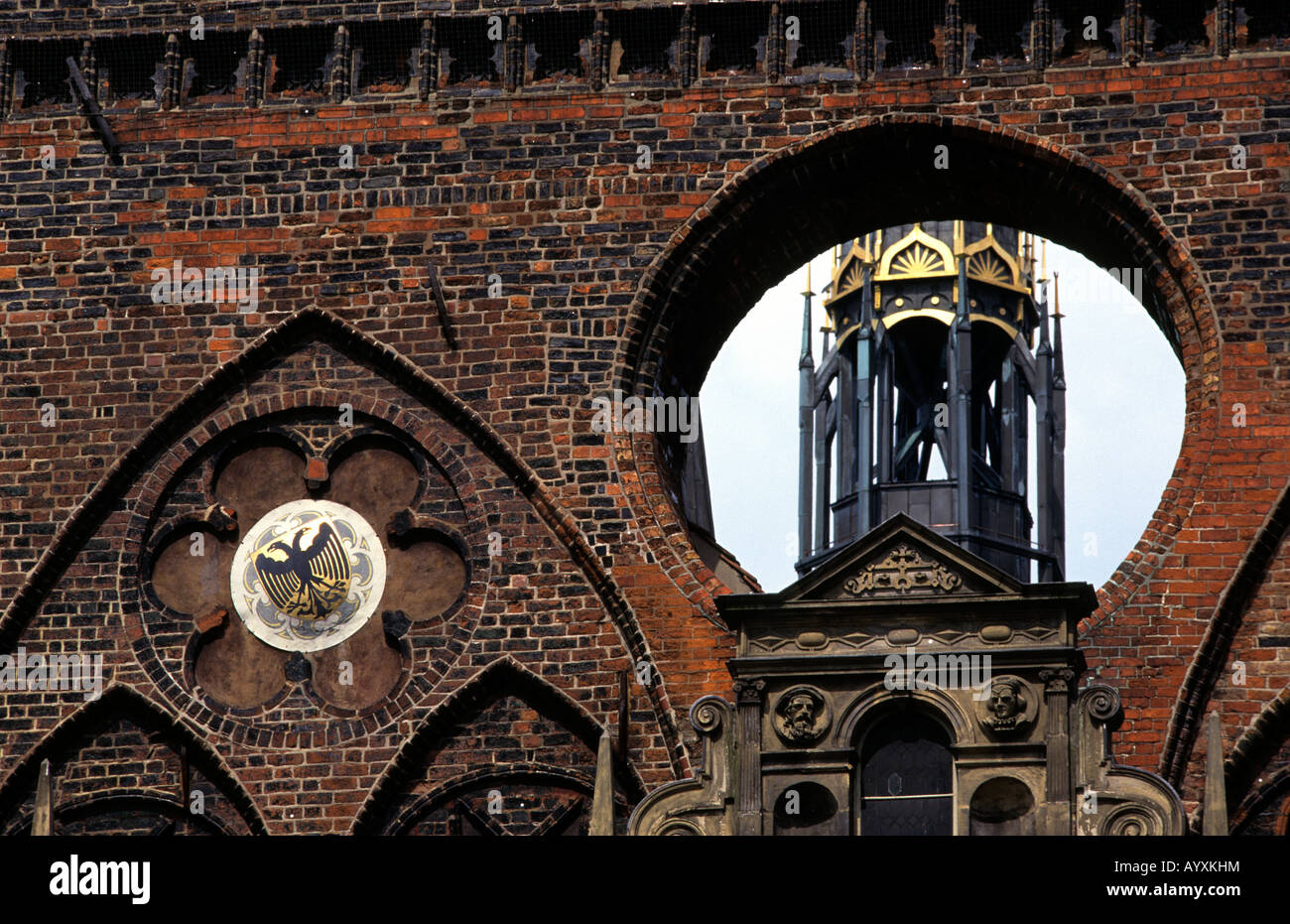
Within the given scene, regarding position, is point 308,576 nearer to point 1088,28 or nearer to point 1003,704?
point 1003,704

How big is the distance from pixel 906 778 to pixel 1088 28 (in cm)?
581

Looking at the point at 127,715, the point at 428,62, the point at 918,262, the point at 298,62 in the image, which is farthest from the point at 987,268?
the point at 127,715

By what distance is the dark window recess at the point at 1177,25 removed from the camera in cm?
2222

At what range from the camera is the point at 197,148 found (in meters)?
22.8

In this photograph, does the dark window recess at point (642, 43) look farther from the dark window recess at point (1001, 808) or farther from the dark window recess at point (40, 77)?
the dark window recess at point (1001, 808)

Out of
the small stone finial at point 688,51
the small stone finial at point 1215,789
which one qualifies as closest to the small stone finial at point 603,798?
the small stone finial at point 1215,789

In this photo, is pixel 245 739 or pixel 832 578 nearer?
pixel 832 578

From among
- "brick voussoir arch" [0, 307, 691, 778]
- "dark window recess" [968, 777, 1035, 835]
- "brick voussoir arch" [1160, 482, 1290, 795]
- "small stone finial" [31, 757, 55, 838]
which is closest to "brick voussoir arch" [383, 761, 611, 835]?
"brick voussoir arch" [0, 307, 691, 778]

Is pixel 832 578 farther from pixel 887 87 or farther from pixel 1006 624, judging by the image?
pixel 887 87

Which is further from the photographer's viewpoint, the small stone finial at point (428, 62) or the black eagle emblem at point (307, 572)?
the small stone finial at point (428, 62)

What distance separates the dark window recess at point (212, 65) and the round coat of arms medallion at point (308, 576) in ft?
10.0
